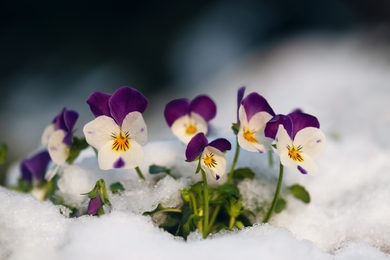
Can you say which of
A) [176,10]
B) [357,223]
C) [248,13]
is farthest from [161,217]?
[248,13]

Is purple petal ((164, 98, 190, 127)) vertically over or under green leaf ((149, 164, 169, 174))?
over

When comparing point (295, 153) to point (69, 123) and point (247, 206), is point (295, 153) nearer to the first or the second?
point (247, 206)

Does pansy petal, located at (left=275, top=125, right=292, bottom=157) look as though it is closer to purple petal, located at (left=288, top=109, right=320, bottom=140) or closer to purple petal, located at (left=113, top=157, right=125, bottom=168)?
purple petal, located at (left=288, top=109, right=320, bottom=140)

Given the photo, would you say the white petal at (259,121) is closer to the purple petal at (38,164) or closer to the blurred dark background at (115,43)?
the purple petal at (38,164)

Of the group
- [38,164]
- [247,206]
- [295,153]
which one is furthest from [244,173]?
[38,164]

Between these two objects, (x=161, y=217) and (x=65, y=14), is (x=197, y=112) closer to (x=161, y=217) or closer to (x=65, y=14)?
(x=161, y=217)

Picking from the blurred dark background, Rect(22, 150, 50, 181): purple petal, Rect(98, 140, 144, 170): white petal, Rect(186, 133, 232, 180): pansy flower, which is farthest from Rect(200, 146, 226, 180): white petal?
the blurred dark background

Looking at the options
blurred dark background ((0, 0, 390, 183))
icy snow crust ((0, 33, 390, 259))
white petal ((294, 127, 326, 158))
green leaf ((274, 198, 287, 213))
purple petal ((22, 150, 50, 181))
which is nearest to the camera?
icy snow crust ((0, 33, 390, 259))
